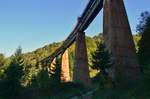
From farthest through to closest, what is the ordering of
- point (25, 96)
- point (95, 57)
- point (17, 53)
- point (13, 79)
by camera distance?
point (17, 53) < point (25, 96) < point (13, 79) < point (95, 57)

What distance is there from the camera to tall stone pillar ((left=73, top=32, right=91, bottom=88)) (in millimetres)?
82500

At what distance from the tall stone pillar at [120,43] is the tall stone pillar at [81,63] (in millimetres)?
25273

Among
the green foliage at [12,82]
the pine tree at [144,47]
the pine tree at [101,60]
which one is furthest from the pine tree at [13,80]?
the pine tree at [144,47]

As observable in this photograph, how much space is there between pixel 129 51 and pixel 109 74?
5.34 metres

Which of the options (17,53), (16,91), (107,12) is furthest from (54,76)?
(107,12)

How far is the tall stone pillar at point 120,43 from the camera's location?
52.1 metres

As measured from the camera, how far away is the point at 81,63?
281 ft

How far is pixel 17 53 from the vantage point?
214 feet

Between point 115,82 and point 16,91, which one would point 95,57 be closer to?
point 115,82

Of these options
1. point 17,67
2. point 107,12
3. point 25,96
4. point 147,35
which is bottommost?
point 25,96

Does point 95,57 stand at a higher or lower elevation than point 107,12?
lower

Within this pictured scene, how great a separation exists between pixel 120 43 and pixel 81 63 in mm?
32460

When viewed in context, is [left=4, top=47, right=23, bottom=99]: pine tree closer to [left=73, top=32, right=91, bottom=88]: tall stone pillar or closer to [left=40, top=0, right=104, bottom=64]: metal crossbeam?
[left=40, top=0, right=104, bottom=64]: metal crossbeam

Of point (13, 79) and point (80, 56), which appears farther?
point (80, 56)
